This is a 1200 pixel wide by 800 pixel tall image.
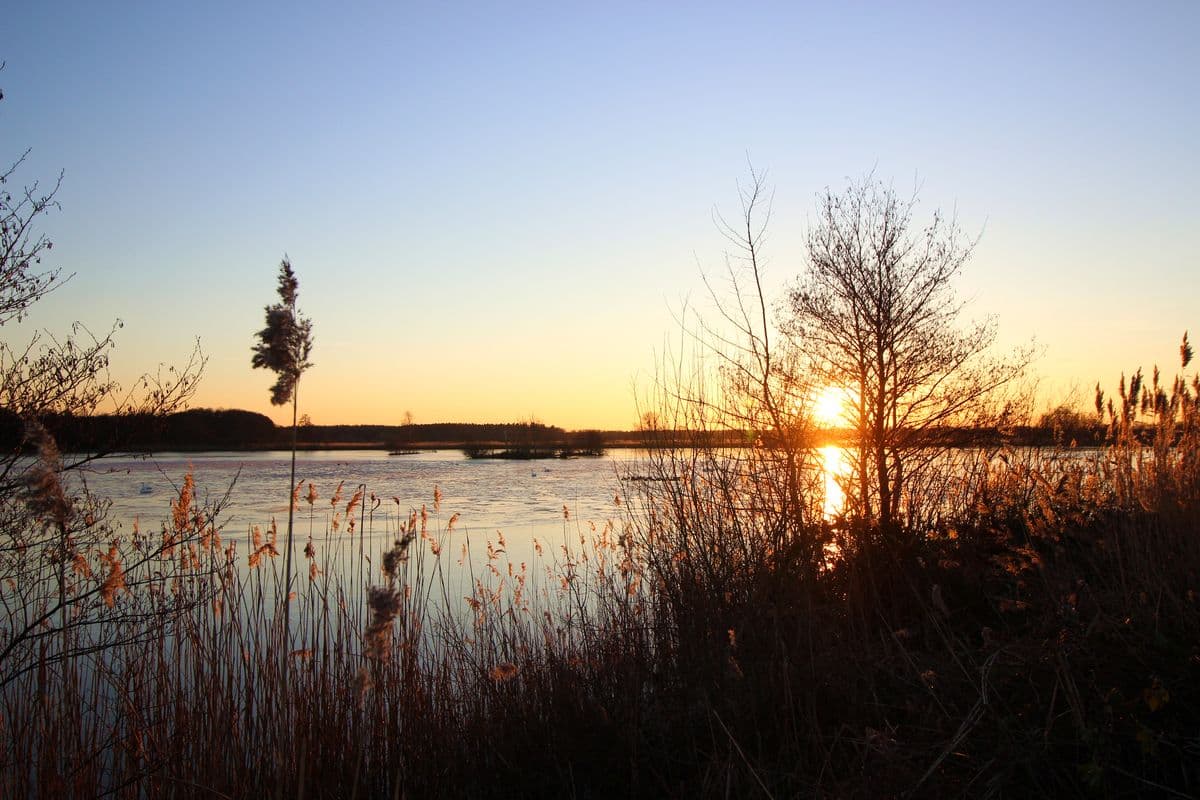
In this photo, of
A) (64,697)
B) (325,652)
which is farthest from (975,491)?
(64,697)

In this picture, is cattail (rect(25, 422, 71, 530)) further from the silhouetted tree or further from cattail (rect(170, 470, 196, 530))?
cattail (rect(170, 470, 196, 530))

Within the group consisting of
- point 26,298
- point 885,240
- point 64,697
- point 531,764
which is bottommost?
point 531,764

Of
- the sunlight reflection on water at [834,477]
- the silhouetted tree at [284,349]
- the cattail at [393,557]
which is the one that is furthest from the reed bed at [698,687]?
the sunlight reflection on water at [834,477]

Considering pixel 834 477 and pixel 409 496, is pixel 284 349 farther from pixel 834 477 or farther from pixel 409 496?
pixel 409 496

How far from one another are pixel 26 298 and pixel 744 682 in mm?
5288

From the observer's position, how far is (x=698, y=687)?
4.19 metres

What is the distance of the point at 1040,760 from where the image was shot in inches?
119

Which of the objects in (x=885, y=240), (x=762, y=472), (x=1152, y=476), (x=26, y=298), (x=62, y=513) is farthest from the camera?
(x=885, y=240)

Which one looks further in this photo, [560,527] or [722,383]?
[560,527]

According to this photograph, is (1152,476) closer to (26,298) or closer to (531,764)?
(531,764)

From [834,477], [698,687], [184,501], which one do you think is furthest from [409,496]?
[698,687]

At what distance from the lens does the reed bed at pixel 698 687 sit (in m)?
3.15

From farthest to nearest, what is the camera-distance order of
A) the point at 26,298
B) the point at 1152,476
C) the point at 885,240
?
1. the point at 885,240
2. the point at 1152,476
3. the point at 26,298

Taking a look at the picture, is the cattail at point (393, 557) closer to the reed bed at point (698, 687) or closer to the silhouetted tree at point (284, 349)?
the reed bed at point (698, 687)
